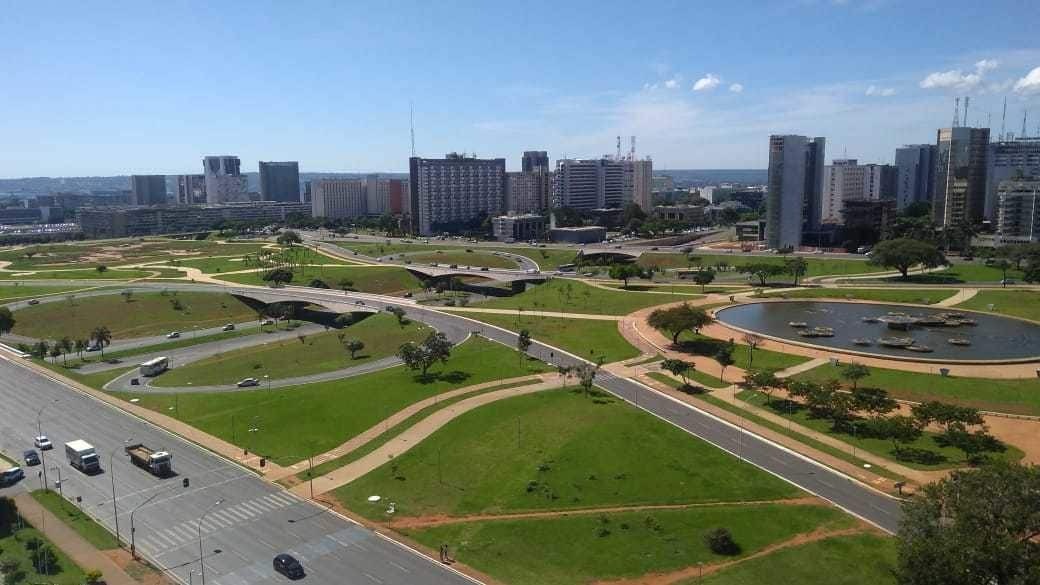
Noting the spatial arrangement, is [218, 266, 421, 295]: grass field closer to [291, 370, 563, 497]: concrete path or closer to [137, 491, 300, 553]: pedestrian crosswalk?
[291, 370, 563, 497]: concrete path

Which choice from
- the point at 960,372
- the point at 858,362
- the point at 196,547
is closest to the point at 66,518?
the point at 196,547

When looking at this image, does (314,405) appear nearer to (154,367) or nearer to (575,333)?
(154,367)

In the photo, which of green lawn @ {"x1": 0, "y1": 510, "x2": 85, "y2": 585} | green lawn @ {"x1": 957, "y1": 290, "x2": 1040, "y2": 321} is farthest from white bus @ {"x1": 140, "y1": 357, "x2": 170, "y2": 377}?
green lawn @ {"x1": 957, "y1": 290, "x2": 1040, "y2": 321}

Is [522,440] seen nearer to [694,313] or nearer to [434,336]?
[434,336]

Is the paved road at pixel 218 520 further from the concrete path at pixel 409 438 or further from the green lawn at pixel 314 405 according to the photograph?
the green lawn at pixel 314 405

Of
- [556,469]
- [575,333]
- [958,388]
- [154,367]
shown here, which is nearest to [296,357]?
[154,367]

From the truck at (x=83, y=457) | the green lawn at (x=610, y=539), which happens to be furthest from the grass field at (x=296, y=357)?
the green lawn at (x=610, y=539)
